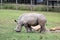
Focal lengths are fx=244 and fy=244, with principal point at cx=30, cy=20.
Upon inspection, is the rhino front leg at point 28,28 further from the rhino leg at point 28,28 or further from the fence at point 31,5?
the fence at point 31,5

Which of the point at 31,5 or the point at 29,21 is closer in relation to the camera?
the point at 29,21

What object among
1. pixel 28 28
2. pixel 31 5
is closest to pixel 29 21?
pixel 28 28

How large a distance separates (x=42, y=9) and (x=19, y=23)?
21.0m

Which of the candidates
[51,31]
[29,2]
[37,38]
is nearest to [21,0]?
[29,2]

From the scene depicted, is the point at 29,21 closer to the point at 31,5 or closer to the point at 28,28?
the point at 28,28

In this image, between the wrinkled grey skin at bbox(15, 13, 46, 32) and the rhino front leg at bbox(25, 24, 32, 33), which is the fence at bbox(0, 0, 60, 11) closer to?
the rhino front leg at bbox(25, 24, 32, 33)

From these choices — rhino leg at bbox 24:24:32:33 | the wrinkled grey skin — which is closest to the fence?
rhino leg at bbox 24:24:32:33

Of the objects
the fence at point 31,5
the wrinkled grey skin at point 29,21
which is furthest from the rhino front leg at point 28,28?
the fence at point 31,5

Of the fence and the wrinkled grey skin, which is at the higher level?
the wrinkled grey skin

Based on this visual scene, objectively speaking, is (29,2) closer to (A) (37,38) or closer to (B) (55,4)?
(B) (55,4)

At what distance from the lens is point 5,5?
3603 centimetres

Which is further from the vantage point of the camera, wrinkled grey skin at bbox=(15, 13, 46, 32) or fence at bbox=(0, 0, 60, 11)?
fence at bbox=(0, 0, 60, 11)

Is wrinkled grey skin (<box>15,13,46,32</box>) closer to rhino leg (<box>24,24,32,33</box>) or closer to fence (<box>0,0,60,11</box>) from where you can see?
rhino leg (<box>24,24,32,33</box>)

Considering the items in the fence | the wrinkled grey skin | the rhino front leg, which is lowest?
the fence
